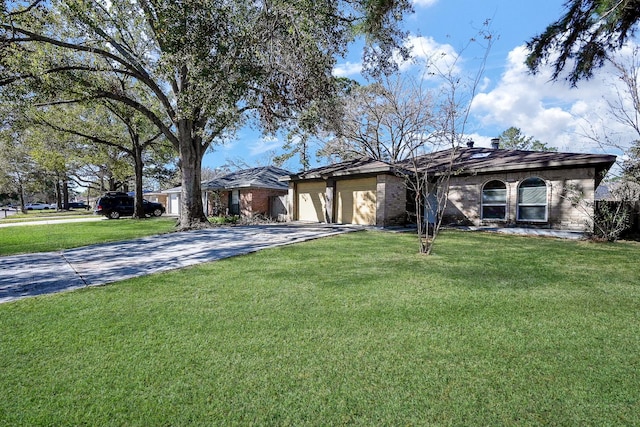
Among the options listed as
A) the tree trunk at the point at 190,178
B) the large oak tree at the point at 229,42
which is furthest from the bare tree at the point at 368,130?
the large oak tree at the point at 229,42

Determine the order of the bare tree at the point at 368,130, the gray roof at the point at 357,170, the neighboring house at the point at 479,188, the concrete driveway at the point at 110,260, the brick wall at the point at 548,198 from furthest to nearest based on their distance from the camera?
the bare tree at the point at 368,130 < the gray roof at the point at 357,170 < the neighboring house at the point at 479,188 < the brick wall at the point at 548,198 < the concrete driveway at the point at 110,260

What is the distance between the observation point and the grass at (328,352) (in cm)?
208

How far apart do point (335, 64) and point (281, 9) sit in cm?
246

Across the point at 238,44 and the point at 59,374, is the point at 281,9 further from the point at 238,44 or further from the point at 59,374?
the point at 59,374

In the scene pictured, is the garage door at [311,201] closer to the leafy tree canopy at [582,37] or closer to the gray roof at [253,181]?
the gray roof at [253,181]

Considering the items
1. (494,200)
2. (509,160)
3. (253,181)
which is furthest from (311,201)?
(509,160)

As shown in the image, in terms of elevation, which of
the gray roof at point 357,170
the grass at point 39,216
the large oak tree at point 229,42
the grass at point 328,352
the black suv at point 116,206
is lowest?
the grass at point 328,352

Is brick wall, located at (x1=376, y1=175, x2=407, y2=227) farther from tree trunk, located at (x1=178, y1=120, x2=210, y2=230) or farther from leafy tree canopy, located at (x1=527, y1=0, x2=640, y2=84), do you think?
tree trunk, located at (x1=178, y1=120, x2=210, y2=230)

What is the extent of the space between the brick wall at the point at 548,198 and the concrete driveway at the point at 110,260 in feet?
25.7

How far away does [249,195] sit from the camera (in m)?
19.3

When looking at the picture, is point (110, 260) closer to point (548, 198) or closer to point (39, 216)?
point (548, 198)

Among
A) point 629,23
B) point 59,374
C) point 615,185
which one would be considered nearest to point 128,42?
point 59,374

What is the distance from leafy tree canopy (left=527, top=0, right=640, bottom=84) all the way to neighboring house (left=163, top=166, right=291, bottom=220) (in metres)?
13.8

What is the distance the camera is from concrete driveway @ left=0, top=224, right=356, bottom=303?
5156mm
